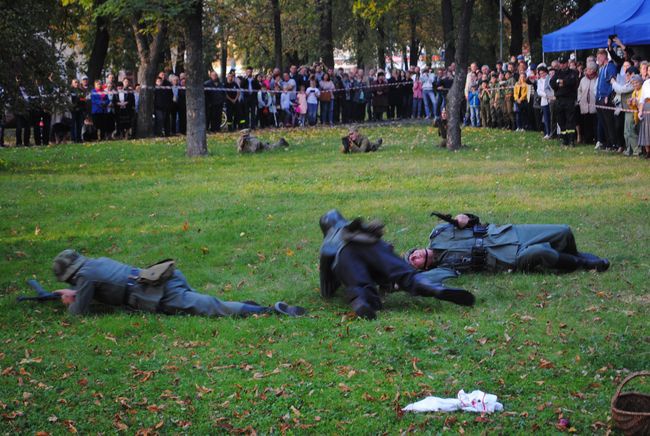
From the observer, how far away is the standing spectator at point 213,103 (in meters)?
32.8

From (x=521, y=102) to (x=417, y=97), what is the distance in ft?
31.5

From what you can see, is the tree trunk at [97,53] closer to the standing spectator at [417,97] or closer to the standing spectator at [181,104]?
the standing spectator at [181,104]

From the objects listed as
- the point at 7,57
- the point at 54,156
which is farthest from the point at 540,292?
the point at 54,156

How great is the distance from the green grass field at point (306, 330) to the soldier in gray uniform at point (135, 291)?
7.8 inches

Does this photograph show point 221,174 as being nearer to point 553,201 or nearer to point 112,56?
point 553,201

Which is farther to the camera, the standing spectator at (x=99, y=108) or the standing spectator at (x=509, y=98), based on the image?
the standing spectator at (x=509, y=98)

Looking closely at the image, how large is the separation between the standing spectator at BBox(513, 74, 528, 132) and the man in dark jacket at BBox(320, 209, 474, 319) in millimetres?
21059

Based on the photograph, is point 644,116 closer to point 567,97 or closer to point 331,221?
point 567,97

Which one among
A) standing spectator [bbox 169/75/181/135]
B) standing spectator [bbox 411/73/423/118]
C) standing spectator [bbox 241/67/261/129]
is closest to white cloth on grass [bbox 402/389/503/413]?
standing spectator [bbox 169/75/181/135]

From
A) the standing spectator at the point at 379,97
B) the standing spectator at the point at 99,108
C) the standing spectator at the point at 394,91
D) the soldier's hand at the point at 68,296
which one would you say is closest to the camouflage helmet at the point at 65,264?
the soldier's hand at the point at 68,296

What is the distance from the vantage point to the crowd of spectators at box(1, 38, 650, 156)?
2250 cm

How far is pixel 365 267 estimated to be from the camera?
931 centimetres

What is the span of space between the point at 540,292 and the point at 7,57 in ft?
54.8

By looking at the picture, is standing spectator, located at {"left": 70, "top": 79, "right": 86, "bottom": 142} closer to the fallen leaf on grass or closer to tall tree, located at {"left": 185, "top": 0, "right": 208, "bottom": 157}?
tall tree, located at {"left": 185, "top": 0, "right": 208, "bottom": 157}
